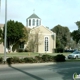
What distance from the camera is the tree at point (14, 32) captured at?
62188mm

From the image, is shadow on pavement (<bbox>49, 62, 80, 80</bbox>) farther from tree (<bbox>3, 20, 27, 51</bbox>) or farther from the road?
tree (<bbox>3, 20, 27, 51</bbox>)

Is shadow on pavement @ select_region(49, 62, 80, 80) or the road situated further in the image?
shadow on pavement @ select_region(49, 62, 80, 80)

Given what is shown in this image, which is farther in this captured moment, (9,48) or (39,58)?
(9,48)

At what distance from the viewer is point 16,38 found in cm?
6384

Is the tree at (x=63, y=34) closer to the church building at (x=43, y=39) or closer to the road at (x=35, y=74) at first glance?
the church building at (x=43, y=39)

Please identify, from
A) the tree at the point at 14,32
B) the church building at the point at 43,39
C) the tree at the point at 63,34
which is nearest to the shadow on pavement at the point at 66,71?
the tree at the point at 14,32

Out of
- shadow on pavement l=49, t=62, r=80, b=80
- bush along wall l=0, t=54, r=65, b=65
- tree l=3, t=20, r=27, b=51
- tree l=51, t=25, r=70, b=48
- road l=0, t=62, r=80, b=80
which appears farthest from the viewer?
tree l=51, t=25, r=70, b=48

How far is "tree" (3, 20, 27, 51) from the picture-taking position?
6219 centimetres

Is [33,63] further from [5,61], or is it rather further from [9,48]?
[9,48]

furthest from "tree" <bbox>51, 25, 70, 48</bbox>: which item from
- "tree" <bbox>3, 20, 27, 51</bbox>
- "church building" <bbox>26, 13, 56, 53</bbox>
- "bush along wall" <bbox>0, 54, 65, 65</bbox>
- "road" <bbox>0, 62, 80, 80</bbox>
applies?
"road" <bbox>0, 62, 80, 80</bbox>

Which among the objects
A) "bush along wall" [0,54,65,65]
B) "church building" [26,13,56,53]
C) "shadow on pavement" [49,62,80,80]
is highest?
"church building" [26,13,56,53]

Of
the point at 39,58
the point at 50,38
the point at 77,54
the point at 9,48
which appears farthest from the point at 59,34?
the point at 39,58

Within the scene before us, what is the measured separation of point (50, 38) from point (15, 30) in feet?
45.0

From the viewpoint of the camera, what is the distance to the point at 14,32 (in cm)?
6244
